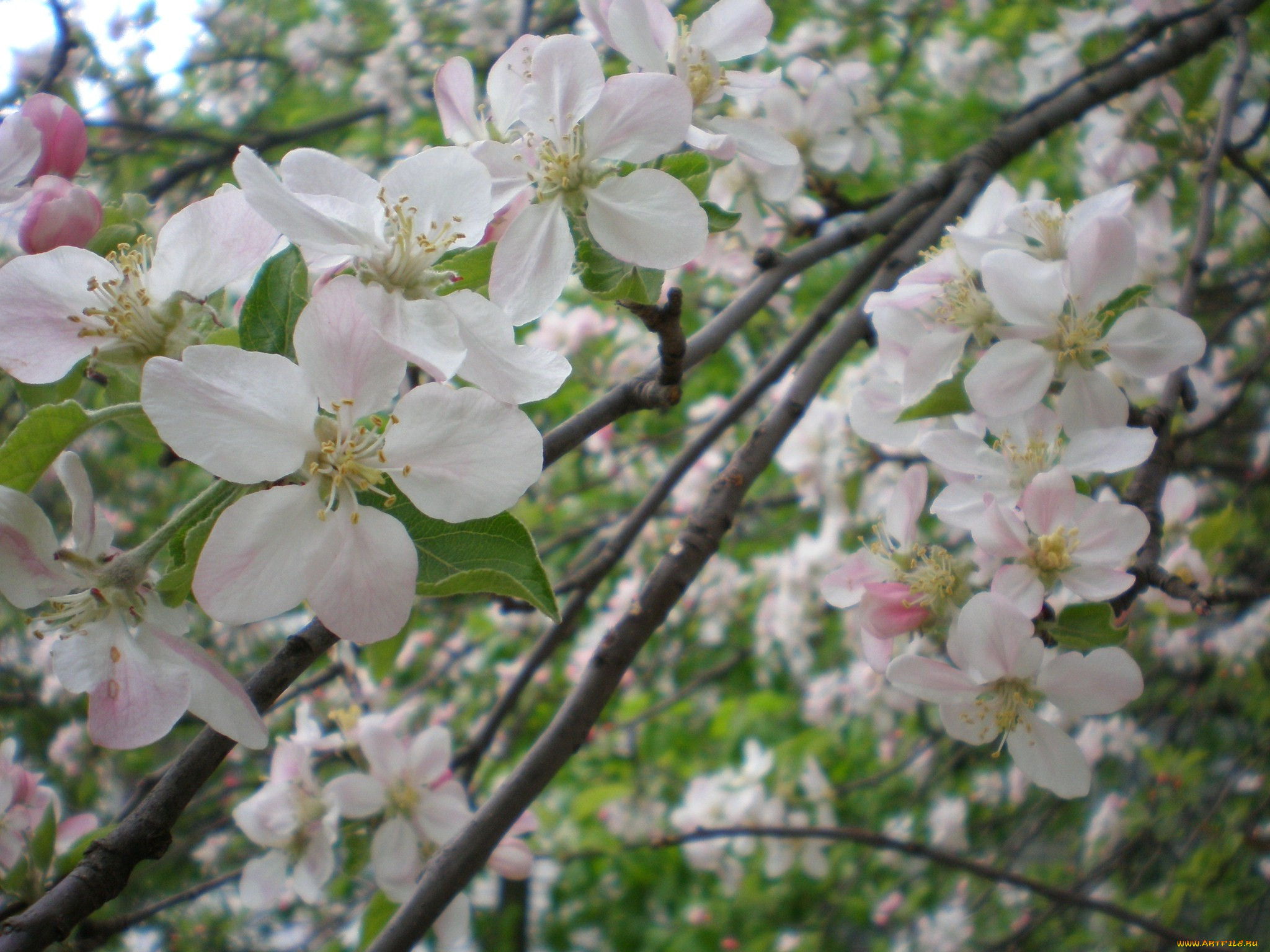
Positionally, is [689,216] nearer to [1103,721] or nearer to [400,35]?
[1103,721]

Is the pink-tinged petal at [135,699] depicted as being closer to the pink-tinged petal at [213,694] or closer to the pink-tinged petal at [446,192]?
the pink-tinged petal at [213,694]

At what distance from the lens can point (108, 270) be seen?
2.44 ft

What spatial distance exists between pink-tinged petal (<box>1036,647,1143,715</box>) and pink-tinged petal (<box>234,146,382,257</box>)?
0.78 metres

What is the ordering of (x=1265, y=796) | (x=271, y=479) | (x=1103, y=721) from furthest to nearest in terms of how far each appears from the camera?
(x=1103, y=721) < (x=1265, y=796) < (x=271, y=479)

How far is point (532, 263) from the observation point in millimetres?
743

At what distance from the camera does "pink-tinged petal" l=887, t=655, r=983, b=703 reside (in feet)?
3.03

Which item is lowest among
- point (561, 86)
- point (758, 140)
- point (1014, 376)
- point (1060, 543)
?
point (1060, 543)

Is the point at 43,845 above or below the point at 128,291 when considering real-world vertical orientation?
below

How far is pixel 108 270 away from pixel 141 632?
0.30 metres

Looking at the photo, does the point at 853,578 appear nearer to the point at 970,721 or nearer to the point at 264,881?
the point at 970,721

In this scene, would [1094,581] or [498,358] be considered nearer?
[498,358]

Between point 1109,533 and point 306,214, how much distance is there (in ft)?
2.63

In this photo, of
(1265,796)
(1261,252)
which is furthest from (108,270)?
(1261,252)

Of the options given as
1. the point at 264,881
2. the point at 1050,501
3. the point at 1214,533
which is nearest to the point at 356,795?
the point at 264,881
